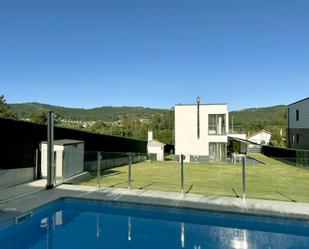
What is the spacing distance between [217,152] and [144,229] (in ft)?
79.4

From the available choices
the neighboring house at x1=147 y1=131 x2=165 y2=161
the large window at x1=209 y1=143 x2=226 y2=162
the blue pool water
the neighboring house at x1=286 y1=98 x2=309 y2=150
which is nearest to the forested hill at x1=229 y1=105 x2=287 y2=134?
the neighboring house at x1=286 y1=98 x2=309 y2=150

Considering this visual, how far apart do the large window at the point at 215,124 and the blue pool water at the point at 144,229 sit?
76.6ft

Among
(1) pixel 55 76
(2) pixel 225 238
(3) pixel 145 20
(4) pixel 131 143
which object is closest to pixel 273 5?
(3) pixel 145 20

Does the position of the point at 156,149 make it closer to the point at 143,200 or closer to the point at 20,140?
the point at 20,140

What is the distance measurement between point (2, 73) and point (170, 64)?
58.2 feet

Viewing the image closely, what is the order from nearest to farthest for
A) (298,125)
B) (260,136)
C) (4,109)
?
(298,125)
(4,109)
(260,136)

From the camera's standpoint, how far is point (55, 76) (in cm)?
3119

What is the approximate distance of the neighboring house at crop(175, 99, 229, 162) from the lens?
3131 centimetres

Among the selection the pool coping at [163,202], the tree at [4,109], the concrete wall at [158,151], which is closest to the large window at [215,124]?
the concrete wall at [158,151]

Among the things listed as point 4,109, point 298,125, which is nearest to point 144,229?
point 298,125

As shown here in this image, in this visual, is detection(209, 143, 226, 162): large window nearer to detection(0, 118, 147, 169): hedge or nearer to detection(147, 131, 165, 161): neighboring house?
detection(147, 131, 165, 161): neighboring house

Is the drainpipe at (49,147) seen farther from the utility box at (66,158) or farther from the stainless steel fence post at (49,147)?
the utility box at (66,158)

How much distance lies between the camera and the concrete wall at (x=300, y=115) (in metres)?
34.8

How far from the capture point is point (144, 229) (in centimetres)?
823
